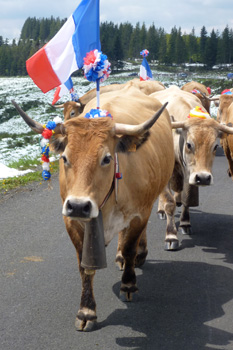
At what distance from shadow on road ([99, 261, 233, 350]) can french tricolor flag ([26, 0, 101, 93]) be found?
2531 millimetres

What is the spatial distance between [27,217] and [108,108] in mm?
3342

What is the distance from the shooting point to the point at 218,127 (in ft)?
24.1

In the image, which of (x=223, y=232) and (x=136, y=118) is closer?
(x=136, y=118)

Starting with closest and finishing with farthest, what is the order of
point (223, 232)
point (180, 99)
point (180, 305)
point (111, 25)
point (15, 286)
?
point (180, 305) < point (15, 286) < point (223, 232) < point (180, 99) < point (111, 25)

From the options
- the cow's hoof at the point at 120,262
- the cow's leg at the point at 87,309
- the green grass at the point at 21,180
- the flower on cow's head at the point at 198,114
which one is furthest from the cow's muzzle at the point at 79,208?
the green grass at the point at 21,180

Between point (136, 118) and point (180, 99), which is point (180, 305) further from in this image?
A: point (180, 99)

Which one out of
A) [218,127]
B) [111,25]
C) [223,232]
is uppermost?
[111,25]

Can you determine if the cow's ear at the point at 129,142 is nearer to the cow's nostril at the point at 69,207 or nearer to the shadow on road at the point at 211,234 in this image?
the cow's nostril at the point at 69,207

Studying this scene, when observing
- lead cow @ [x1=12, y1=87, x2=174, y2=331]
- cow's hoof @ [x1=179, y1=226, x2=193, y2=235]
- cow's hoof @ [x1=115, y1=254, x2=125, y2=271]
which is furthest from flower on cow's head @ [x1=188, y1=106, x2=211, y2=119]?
cow's hoof @ [x1=115, y1=254, x2=125, y2=271]

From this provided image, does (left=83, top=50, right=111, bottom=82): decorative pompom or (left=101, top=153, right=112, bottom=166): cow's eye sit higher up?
(left=83, top=50, right=111, bottom=82): decorative pompom

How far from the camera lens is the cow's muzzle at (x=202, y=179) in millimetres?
6785

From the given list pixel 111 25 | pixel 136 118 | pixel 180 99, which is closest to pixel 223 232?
pixel 180 99

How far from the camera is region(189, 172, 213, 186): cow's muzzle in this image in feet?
22.3

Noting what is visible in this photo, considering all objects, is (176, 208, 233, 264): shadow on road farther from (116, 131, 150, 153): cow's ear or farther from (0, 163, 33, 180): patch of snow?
(0, 163, 33, 180): patch of snow
